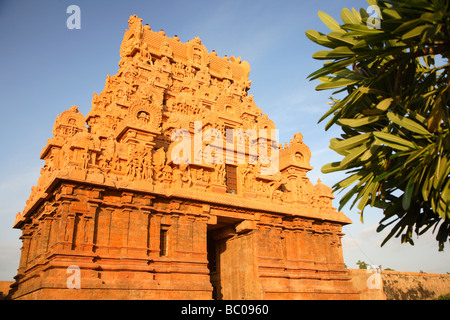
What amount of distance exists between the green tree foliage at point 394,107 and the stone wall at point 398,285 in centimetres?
1976

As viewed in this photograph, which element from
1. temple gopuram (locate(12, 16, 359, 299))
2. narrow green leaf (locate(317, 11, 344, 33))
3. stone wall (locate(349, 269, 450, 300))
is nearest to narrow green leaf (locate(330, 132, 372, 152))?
narrow green leaf (locate(317, 11, 344, 33))

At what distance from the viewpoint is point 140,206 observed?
53.7ft

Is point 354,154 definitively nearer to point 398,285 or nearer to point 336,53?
point 336,53

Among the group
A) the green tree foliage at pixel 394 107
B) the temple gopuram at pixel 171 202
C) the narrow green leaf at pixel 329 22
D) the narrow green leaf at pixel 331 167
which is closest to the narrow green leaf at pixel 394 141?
the green tree foliage at pixel 394 107

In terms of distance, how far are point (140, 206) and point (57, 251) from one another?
12.8 ft

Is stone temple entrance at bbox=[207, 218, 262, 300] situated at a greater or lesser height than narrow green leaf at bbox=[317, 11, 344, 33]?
lesser

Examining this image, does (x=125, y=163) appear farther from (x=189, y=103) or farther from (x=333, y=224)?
(x=333, y=224)

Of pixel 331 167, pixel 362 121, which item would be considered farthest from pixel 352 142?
pixel 331 167

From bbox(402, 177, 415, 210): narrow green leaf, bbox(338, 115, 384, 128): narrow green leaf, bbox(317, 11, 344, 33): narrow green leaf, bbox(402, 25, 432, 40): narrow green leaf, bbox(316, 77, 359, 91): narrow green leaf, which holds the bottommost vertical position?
bbox(402, 177, 415, 210): narrow green leaf

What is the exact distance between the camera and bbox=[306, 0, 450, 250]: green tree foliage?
6410mm

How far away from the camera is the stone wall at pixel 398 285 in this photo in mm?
25578

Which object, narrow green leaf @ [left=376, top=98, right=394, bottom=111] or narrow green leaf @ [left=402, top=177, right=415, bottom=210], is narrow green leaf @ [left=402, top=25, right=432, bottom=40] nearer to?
narrow green leaf @ [left=376, top=98, right=394, bottom=111]

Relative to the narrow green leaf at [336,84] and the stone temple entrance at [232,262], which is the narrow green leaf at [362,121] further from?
the stone temple entrance at [232,262]

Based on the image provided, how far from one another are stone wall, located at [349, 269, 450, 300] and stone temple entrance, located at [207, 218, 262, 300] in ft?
35.4
